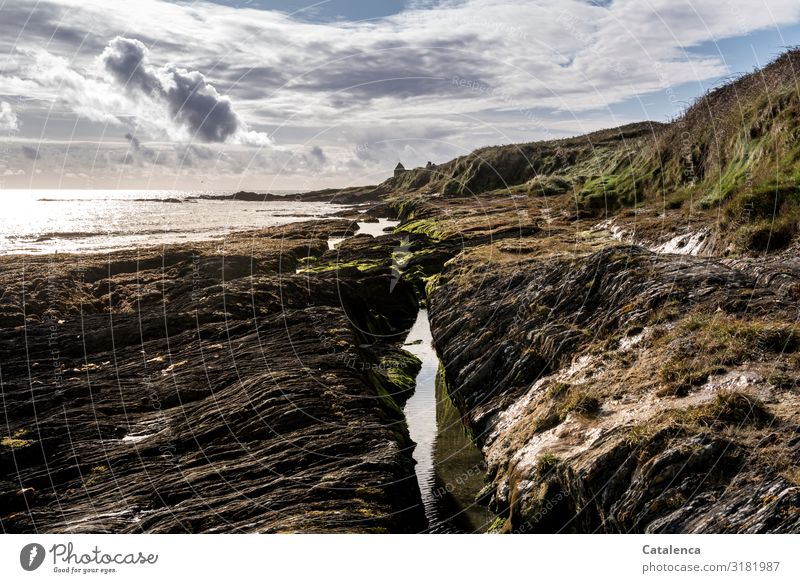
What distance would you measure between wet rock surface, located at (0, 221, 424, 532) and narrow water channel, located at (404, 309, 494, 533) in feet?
3.75

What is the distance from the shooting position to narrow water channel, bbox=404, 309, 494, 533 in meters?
21.7

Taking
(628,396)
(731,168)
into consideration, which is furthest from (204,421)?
(731,168)

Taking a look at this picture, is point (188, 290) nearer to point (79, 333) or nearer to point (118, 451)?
point (79, 333)

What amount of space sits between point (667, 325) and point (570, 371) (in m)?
4.07

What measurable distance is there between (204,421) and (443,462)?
419 inches

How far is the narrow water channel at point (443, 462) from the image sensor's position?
21.7 metres

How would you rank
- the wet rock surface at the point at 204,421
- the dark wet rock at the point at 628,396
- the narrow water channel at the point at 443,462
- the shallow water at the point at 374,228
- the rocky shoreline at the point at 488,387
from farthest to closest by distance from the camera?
the shallow water at the point at 374,228, the narrow water channel at the point at 443,462, the wet rock surface at the point at 204,421, the rocky shoreline at the point at 488,387, the dark wet rock at the point at 628,396

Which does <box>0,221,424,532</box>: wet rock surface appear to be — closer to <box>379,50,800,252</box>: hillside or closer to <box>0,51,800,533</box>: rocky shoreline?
<box>0,51,800,533</box>: rocky shoreline

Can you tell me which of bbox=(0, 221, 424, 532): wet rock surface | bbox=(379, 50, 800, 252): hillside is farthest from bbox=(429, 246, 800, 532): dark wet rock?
bbox=(379, 50, 800, 252): hillside

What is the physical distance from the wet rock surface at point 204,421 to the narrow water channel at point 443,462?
114cm

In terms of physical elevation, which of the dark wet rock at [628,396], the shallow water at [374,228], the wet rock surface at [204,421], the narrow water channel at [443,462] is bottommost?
the shallow water at [374,228]

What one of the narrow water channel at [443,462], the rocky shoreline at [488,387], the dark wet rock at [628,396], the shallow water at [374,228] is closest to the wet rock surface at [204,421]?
→ the rocky shoreline at [488,387]

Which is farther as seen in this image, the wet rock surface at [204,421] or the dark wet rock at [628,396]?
the wet rock surface at [204,421]

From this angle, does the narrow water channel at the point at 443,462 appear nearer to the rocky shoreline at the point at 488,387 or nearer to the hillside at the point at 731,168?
the rocky shoreline at the point at 488,387
